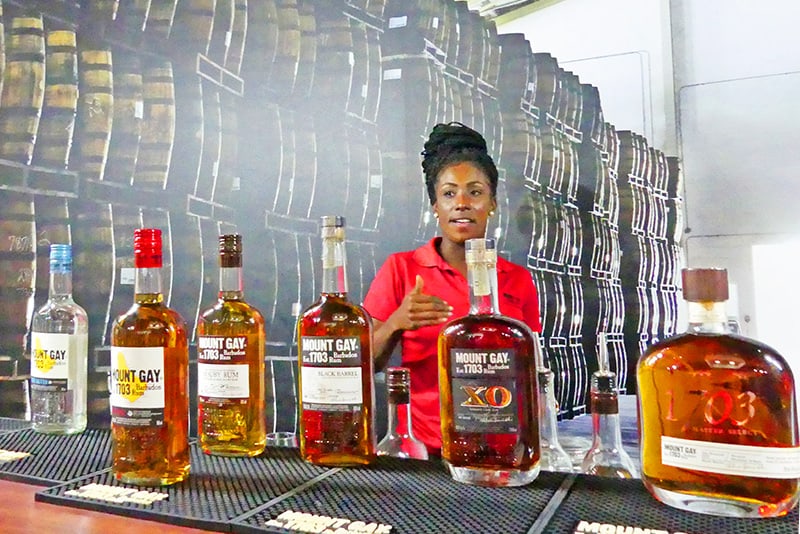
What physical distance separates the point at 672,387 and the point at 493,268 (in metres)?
0.22

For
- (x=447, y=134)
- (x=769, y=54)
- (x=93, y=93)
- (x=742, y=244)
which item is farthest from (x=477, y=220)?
(x=93, y=93)

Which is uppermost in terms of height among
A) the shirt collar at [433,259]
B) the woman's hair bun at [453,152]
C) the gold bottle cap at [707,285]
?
the woman's hair bun at [453,152]

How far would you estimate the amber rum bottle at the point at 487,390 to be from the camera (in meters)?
0.66

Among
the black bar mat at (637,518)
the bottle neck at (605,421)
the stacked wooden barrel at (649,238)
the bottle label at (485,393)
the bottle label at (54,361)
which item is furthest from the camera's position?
the stacked wooden barrel at (649,238)

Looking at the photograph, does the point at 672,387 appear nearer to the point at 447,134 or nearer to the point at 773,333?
the point at 773,333

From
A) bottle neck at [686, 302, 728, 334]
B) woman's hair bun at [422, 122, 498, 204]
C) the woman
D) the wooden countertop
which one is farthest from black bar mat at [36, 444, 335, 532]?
woman's hair bun at [422, 122, 498, 204]

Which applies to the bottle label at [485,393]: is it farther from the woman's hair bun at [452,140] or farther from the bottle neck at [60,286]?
the woman's hair bun at [452,140]

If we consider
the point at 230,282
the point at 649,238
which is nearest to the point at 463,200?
the point at 649,238

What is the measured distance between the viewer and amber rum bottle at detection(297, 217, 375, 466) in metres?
0.77

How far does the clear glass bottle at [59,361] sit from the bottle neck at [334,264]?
1.68 ft

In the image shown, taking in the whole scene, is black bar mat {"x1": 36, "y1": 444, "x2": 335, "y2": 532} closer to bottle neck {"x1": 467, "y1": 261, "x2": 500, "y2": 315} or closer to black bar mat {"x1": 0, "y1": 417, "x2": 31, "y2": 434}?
bottle neck {"x1": 467, "y1": 261, "x2": 500, "y2": 315}

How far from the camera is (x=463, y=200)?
142 centimetres

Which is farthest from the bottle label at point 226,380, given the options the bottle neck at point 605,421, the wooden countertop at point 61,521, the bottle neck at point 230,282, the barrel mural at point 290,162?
the barrel mural at point 290,162

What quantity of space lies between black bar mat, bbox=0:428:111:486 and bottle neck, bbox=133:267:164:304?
23 centimetres
